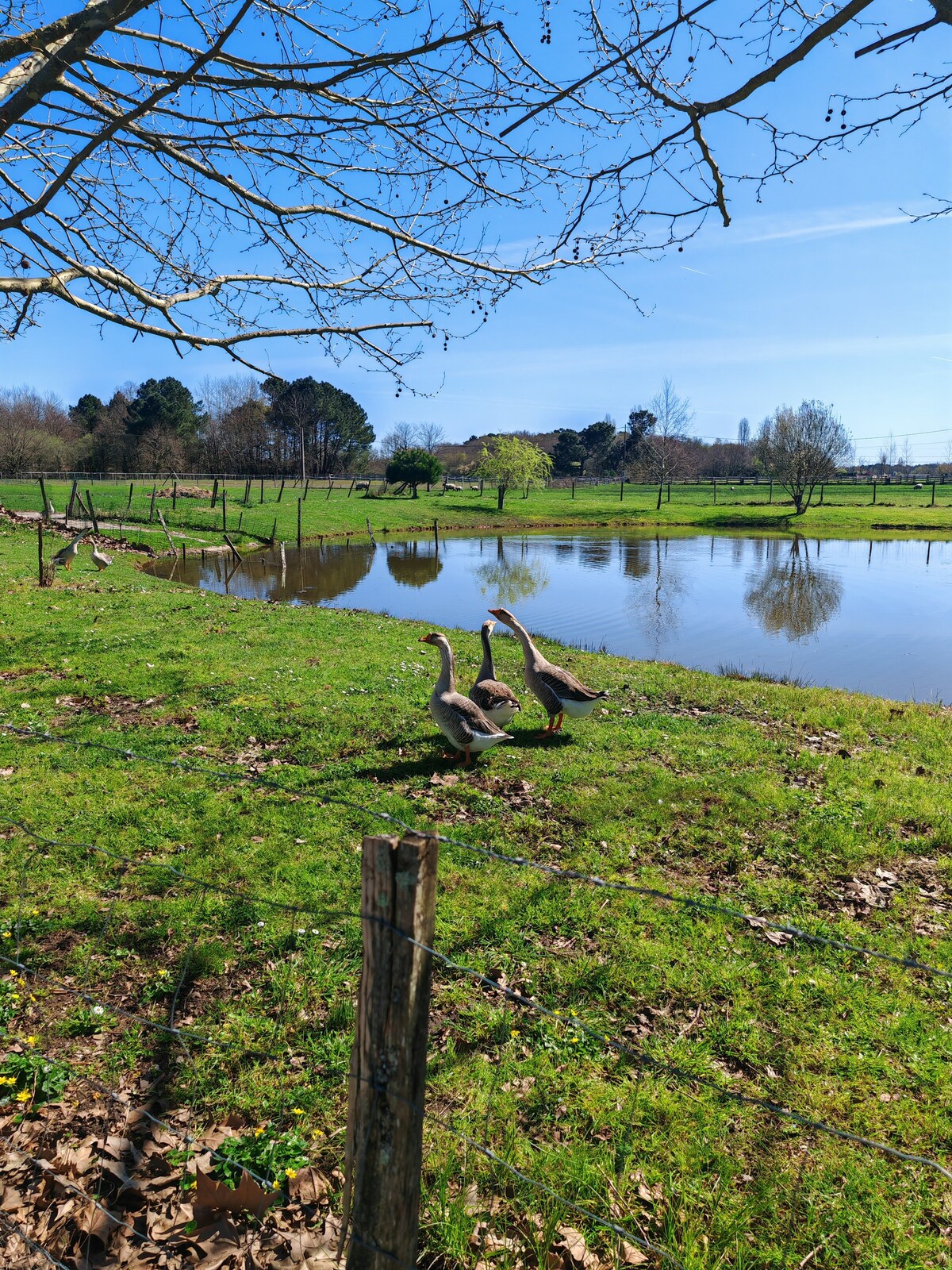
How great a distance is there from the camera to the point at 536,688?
381 inches

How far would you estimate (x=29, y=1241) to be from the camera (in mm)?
2891

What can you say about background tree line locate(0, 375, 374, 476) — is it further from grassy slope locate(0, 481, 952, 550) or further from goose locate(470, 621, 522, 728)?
goose locate(470, 621, 522, 728)

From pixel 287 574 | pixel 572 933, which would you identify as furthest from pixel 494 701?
pixel 287 574

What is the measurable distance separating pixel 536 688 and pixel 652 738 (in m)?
1.86

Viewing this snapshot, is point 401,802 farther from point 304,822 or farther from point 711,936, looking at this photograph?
point 711,936

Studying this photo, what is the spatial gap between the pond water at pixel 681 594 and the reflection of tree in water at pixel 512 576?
0.12 meters

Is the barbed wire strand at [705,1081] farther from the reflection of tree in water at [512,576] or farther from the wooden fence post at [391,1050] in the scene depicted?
the reflection of tree in water at [512,576]

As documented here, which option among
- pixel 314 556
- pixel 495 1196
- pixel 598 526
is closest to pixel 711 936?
pixel 495 1196

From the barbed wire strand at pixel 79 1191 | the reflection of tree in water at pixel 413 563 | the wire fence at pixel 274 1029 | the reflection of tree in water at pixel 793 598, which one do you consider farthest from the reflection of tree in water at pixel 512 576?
the barbed wire strand at pixel 79 1191

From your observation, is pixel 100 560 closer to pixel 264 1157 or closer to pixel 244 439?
pixel 264 1157

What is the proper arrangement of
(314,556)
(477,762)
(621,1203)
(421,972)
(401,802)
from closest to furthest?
(421,972) → (621,1203) → (401,802) → (477,762) → (314,556)

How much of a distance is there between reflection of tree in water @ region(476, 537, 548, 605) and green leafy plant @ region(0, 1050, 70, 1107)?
23374mm

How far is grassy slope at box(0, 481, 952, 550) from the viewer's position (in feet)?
157

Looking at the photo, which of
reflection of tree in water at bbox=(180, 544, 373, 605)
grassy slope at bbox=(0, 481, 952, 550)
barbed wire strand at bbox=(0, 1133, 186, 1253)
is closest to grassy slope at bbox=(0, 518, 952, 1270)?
barbed wire strand at bbox=(0, 1133, 186, 1253)
